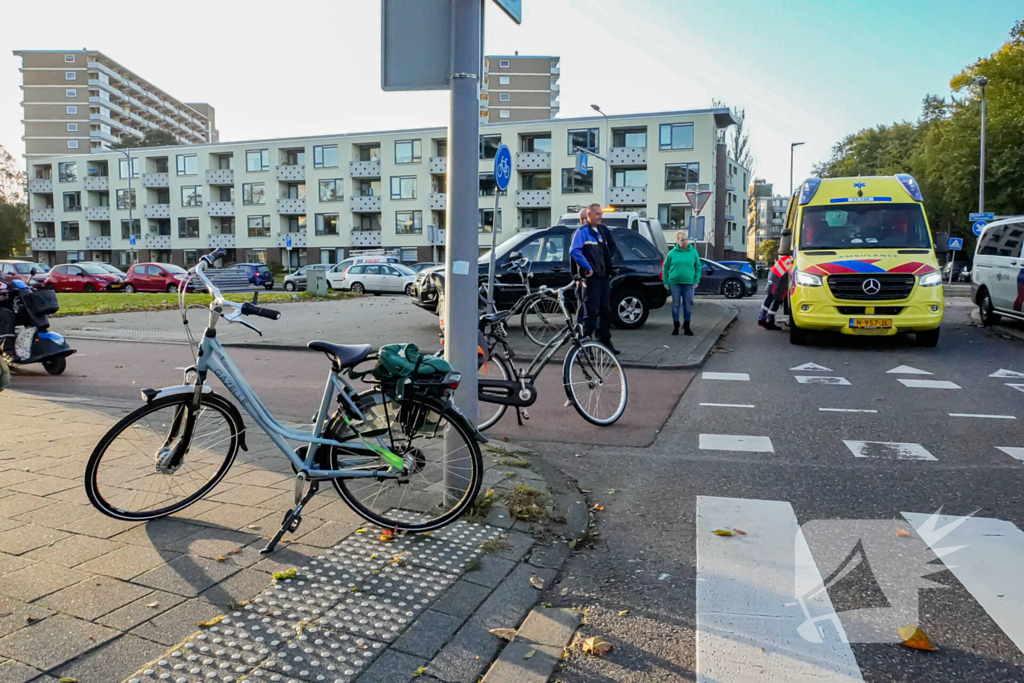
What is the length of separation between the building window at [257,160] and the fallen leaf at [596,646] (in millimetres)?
70998

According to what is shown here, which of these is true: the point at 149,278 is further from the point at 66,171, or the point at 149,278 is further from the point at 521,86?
the point at 521,86

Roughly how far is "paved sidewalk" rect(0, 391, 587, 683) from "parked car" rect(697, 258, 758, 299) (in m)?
24.8

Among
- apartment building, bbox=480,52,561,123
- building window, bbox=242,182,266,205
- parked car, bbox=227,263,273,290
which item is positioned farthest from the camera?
apartment building, bbox=480,52,561,123

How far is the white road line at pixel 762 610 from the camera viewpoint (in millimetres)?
2863

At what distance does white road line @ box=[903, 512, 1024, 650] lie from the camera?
3.30 meters

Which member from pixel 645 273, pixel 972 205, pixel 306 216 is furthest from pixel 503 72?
pixel 645 273

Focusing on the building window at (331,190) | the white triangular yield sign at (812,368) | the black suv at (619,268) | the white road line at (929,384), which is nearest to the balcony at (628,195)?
the building window at (331,190)

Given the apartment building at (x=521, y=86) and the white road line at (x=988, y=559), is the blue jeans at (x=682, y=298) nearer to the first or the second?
the white road line at (x=988, y=559)

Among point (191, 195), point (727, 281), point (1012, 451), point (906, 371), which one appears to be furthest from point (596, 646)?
point (191, 195)

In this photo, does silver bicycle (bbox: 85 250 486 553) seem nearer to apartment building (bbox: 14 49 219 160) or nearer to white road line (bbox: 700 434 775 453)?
white road line (bbox: 700 434 775 453)

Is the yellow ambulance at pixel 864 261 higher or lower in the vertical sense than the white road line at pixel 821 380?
higher

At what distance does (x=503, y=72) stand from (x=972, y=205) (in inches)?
2985

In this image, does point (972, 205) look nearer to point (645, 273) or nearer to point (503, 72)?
point (645, 273)

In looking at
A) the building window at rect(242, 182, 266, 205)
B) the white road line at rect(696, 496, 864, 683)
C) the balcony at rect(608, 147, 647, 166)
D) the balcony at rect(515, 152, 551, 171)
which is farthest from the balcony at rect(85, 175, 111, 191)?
the white road line at rect(696, 496, 864, 683)
